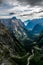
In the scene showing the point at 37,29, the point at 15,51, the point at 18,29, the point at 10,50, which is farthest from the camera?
the point at 37,29

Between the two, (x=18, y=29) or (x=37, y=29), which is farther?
(x=37, y=29)

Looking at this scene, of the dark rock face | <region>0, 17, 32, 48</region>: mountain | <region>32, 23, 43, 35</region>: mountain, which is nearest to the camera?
the dark rock face

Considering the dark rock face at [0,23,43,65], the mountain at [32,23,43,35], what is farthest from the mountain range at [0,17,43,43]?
the dark rock face at [0,23,43,65]

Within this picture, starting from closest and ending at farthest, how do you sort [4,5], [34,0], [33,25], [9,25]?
[34,0], [4,5], [9,25], [33,25]

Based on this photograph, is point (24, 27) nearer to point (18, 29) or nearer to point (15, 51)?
point (18, 29)

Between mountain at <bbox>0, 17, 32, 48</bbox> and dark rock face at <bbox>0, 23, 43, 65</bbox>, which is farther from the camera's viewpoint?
mountain at <bbox>0, 17, 32, 48</bbox>

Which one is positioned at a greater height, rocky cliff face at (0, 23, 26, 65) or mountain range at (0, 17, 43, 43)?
mountain range at (0, 17, 43, 43)

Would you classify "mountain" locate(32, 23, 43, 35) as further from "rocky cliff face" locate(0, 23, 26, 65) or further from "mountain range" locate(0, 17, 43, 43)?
"rocky cliff face" locate(0, 23, 26, 65)

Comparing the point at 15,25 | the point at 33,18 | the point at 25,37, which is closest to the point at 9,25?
the point at 15,25

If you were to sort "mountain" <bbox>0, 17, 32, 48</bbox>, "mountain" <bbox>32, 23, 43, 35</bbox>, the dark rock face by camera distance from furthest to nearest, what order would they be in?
"mountain" <bbox>32, 23, 43, 35</bbox> → "mountain" <bbox>0, 17, 32, 48</bbox> → the dark rock face

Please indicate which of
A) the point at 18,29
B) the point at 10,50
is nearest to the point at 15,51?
the point at 10,50

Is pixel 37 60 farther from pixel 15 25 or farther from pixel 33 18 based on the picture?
pixel 33 18
